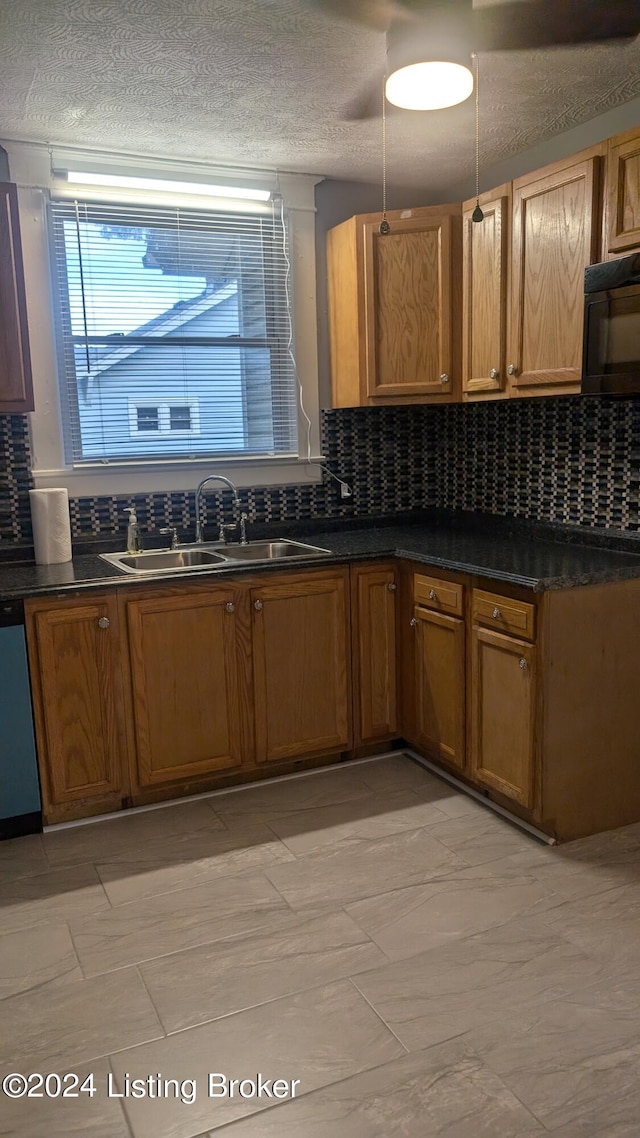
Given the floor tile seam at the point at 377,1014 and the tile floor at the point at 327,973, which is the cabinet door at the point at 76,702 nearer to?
the tile floor at the point at 327,973

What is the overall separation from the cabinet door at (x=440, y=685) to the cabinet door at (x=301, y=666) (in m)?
0.29

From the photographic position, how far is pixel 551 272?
2.86m

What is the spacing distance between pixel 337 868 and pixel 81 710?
1009mm

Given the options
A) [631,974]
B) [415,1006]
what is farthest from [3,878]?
[631,974]

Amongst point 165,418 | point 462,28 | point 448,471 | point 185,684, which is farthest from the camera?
point 448,471

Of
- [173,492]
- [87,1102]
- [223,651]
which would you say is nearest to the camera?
[87,1102]

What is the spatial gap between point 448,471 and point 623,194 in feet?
5.47

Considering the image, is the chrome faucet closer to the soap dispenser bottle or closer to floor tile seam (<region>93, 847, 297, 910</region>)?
the soap dispenser bottle

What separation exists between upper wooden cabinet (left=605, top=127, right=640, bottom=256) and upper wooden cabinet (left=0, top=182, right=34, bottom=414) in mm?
1955

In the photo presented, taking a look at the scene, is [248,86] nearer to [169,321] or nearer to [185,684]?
[169,321]

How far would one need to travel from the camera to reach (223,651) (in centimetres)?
304

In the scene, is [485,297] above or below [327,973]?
above

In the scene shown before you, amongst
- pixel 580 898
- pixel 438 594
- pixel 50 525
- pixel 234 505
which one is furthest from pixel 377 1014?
pixel 234 505

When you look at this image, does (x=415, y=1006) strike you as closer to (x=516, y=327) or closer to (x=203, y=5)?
(x=516, y=327)
